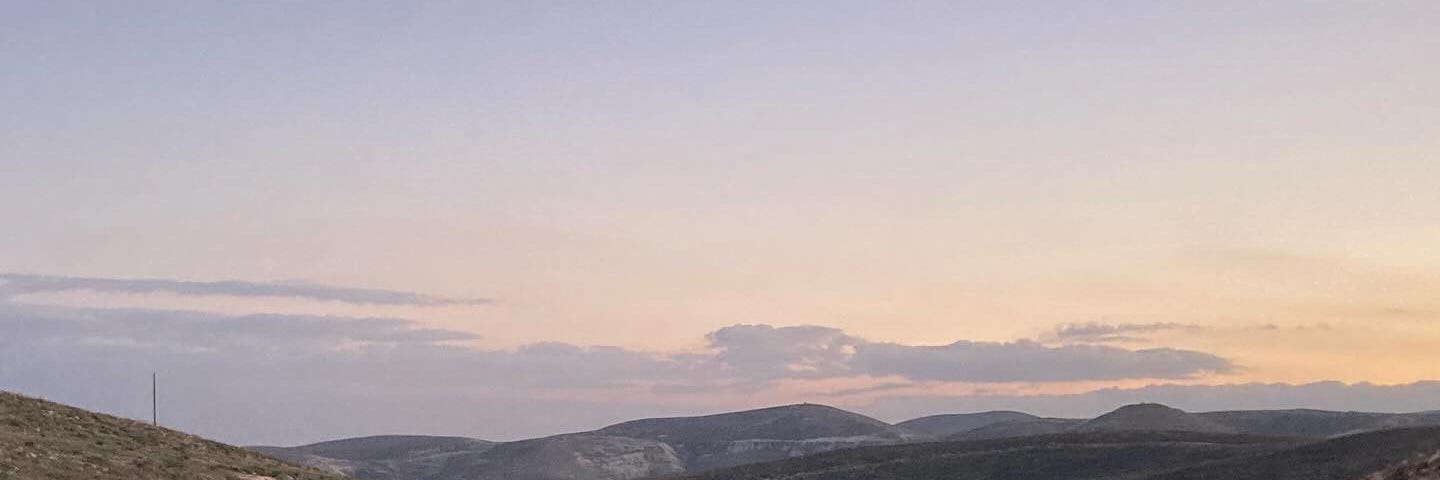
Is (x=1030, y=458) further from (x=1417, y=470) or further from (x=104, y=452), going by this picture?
(x=1417, y=470)

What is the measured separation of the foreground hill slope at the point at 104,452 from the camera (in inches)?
1955

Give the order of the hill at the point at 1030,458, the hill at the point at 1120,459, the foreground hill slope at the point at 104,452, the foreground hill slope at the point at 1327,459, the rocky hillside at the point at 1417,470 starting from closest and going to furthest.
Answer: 1. the rocky hillside at the point at 1417,470
2. the foreground hill slope at the point at 104,452
3. the foreground hill slope at the point at 1327,459
4. the hill at the point at 1120,459
5. the hill at the point at 1030,458

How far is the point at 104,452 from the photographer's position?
181 ft

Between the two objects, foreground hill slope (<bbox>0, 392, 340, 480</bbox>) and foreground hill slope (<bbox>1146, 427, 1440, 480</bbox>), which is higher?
foreground hill slope (<bbox>0, 392, 340, 480</bbox>)

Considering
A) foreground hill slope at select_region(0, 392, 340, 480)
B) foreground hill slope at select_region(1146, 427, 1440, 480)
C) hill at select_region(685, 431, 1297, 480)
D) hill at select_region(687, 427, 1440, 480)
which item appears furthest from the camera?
hill at select_region(685, 431, 1297, 480)

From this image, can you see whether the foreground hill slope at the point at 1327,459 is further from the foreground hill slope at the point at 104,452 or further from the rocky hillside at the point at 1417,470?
the rocky hillside at the point at 1417,470

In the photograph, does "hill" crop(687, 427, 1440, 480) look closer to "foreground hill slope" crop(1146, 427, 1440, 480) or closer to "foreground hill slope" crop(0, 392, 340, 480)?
"foreground hill slope" crop(1146, 427, 1440, 480)

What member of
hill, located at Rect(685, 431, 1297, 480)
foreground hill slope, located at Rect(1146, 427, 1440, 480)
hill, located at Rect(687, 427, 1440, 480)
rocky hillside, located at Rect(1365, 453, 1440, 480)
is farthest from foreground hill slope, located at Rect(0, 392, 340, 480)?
hill, located at Rect(685, 431, 1297, 480)

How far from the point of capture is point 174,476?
54000mm

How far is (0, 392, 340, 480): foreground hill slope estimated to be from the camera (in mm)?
49656

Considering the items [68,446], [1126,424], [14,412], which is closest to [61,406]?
[14,412]

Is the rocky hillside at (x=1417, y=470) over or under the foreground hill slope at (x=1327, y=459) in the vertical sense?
over

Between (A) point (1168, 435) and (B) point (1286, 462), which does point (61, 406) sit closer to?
(B) point (1286, 462)

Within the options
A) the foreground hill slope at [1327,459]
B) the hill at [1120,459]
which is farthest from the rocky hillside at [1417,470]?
the foreground hill slope at [1327,459]
